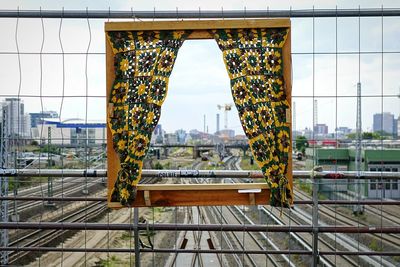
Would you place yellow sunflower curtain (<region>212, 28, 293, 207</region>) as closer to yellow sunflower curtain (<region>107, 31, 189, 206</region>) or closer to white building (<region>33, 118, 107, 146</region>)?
yellow sunflower curtain (<region>107, 31, 189, 206</region>)

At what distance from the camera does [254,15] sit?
3.05 metres

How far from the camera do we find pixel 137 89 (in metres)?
2.94

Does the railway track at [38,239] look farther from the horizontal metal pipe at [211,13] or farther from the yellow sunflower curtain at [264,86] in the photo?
the yellow sunflower curtain at [264,86]

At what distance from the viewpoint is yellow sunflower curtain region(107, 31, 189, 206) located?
2.93 meters

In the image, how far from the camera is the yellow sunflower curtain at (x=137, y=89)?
9.60 ft

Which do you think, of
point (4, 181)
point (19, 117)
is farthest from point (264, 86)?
point (4, 181)

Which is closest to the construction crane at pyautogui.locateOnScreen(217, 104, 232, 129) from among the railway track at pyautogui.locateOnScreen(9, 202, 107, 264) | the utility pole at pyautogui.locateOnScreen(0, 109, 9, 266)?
the utility pole at pyautogui.locateOnScreen(0, 109, 9, 266)

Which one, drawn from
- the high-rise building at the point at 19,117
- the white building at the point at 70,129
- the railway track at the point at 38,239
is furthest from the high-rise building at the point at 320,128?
the railway track at the point at 38,239

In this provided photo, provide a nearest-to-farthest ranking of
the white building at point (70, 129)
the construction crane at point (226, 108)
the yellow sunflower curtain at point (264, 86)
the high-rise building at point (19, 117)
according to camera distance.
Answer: the yellow sunflower curtain at point (264, 86)
the white building at point (70, 129)
the high-rise building at point (19, 117)
the construction crane at point (226, 108)

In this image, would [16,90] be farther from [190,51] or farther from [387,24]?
[387,24]

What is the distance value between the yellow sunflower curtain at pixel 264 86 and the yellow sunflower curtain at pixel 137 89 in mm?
405

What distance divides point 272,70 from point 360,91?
93 cm

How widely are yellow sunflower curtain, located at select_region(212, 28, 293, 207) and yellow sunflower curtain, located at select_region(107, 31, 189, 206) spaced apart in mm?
405

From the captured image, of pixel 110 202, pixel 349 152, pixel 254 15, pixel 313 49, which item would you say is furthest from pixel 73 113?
pixel 349 152
